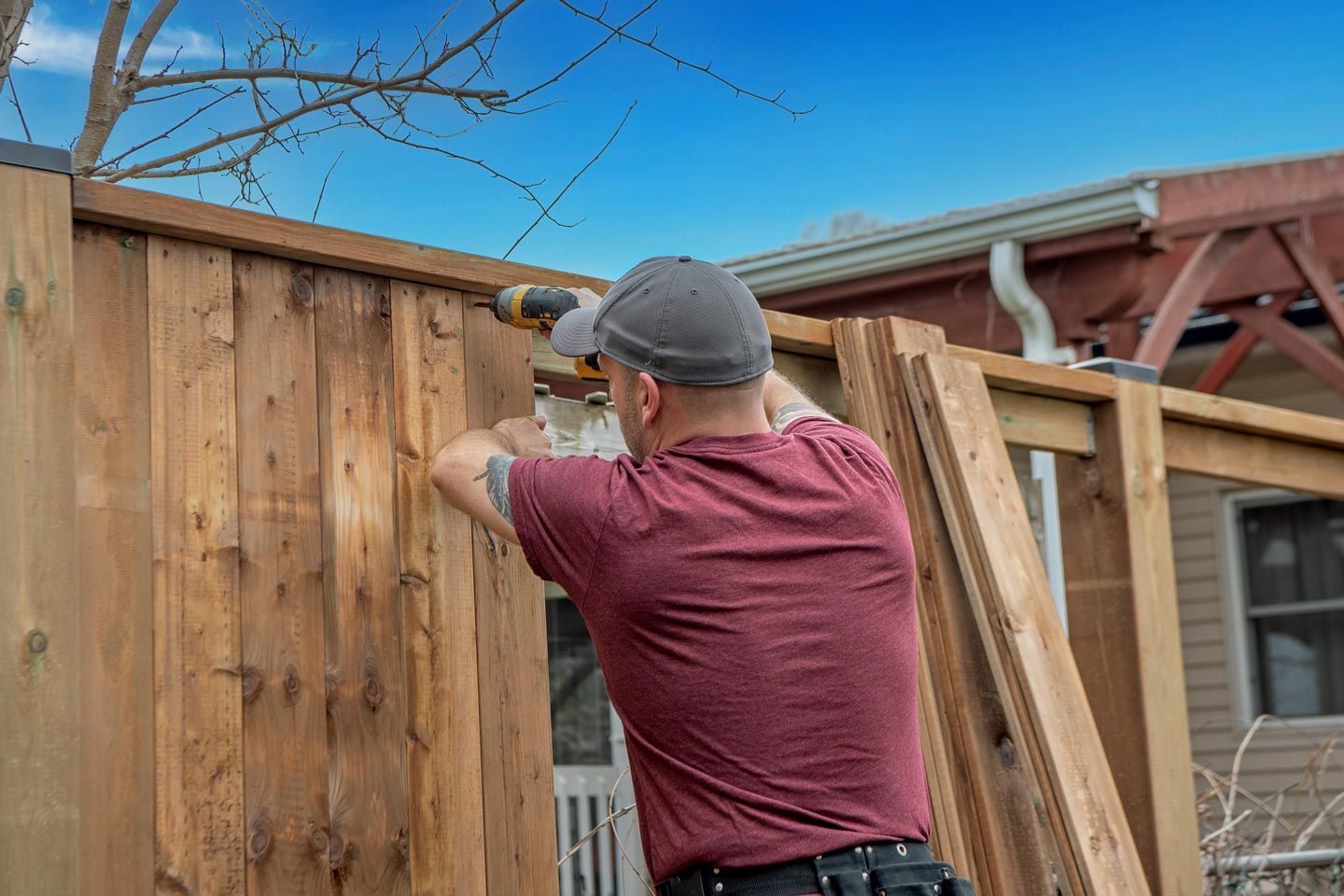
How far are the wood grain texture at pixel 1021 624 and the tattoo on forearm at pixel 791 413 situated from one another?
0.74 m

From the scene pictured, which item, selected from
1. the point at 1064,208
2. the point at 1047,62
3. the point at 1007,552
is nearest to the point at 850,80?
the point at 1047,62

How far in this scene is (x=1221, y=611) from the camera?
9656 mm

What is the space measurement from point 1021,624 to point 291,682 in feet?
5.53

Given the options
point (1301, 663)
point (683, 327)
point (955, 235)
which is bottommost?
point (1301, 663)

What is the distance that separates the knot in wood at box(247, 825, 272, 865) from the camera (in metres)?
2.22

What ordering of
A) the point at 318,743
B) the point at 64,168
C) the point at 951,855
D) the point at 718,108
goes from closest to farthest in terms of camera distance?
the point at 64,168
the point at 318,743
the point at 951,855
the point at 718,108

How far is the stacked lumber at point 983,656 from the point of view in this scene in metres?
3.04

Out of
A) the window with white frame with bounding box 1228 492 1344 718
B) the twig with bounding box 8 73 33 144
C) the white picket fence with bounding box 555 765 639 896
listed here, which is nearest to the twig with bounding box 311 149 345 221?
the twig with bounding box 8 73 33 144

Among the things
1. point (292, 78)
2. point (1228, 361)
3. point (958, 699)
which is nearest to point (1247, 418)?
point (958, 699)

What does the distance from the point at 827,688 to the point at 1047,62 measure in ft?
49.0

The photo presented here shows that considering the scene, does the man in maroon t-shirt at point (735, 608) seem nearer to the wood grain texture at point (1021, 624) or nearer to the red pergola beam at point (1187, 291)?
the wood grain texture at point (1021, 624)

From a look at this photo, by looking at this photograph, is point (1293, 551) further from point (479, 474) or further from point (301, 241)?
point (301, 241)

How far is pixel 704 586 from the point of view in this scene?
2029 mm

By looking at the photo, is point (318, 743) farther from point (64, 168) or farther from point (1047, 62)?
point (1047, 62)
